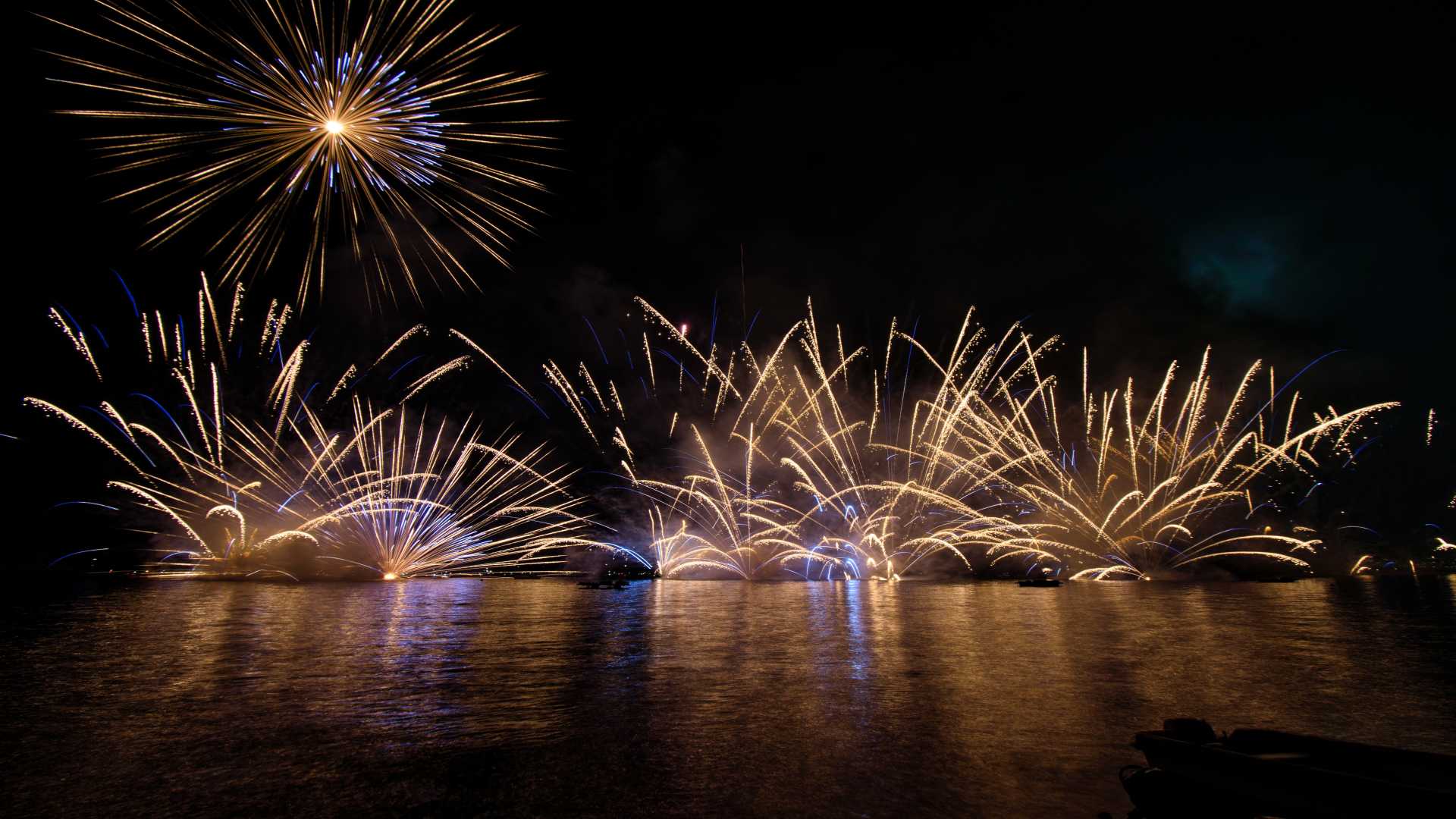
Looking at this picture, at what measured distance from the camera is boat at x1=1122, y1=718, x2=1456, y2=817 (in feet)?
15.1

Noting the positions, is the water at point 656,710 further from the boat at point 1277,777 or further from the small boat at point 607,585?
the small boat at point 607,585

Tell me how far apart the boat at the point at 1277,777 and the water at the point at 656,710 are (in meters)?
1.18

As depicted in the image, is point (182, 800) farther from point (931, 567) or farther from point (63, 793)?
point (931, 567)

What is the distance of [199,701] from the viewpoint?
11.1 metres

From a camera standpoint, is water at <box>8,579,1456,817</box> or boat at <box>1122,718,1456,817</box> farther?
water at <box>8,579,1456,817</box>

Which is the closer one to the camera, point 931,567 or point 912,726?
point 912,726

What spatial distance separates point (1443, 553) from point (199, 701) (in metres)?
153

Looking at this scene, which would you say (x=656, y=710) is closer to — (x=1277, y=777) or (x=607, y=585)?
(x=1277, y=777)

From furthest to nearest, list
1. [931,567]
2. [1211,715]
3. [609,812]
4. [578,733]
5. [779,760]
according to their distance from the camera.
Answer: [931,567] → [1211,715] → [578,733] → [779,760] → [609,812]

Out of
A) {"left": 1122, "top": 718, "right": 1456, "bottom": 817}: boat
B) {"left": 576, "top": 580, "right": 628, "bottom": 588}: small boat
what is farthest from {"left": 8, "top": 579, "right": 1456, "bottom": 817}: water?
{"left": 576, "top": 580, "right": 628, "bottom": 588}: small boat

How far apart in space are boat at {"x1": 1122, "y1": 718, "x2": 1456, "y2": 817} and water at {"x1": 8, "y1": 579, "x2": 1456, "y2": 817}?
1.18 meters

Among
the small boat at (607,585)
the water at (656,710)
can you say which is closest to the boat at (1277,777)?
the water at (656,710)

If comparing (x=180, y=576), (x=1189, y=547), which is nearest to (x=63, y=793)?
(x=180, y=576)

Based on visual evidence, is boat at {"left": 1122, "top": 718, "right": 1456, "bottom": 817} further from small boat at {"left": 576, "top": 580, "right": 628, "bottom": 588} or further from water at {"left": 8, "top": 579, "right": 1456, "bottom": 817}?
small boat at {"left": 576, "top": 580, "right": 628, "bottom": 588}
